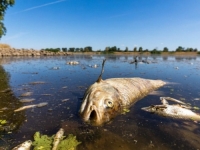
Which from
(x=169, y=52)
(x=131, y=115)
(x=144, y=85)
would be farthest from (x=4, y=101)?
(x=169, y=52)

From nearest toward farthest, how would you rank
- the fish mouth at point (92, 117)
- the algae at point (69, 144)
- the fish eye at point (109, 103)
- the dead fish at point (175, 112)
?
the algae at point (69, 144), the fish mouth at point (92, 117), the fish eye at point (109, 103), the dead fish at point (175, 112)

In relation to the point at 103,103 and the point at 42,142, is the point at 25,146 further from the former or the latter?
the point at 103,103

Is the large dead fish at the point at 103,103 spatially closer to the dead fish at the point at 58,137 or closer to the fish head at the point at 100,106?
the fish head at the point at 100,106

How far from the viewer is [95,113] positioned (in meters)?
5.85

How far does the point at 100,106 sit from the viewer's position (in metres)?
5.94

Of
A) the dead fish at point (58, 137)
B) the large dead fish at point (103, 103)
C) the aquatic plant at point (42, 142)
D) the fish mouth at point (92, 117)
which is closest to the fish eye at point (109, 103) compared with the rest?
the large dead fish at point (103, 103)

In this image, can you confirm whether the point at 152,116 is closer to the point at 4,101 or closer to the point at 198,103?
the point at 198,103

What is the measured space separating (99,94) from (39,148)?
2965mm

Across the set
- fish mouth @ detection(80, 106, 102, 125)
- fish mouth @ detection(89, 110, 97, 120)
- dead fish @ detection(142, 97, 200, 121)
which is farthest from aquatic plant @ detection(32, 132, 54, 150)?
dead fish @ detection(142, 97, 200, 121)

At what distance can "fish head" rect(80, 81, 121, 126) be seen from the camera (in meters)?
5.82

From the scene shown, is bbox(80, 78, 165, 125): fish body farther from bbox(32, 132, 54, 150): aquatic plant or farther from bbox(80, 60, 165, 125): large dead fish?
bbox(32, 132, 54, 150): aquatic plant

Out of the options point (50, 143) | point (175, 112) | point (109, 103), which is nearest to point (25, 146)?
point (50, 143)

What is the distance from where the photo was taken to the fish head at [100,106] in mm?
5816

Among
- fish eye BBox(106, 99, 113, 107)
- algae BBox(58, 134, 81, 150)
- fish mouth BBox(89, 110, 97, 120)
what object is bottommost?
algae BBox(58, 134, 81, 150)
